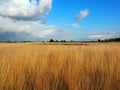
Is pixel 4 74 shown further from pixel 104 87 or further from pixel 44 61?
pixel 104 87

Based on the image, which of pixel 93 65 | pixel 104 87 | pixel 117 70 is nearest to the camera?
pixel 104 87

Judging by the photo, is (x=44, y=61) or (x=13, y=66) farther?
(x=44, y=61)

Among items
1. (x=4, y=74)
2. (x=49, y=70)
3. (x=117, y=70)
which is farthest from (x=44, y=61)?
(x=117, y=70)

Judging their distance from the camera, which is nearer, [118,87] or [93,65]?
[118,87]

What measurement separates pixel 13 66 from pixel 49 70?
0.55 metres

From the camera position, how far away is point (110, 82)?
2.77 meters

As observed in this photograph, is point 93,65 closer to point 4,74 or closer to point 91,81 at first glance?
point 91,81

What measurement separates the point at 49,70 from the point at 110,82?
916 millimetres

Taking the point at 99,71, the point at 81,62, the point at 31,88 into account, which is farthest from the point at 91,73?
the point at 31,88

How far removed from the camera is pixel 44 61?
138 inches

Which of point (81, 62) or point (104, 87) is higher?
point (81, 62)

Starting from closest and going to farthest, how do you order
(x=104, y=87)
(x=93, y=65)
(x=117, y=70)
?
1. (x=104, y=87)
2. (x=117, y=70)
3. (x=93, y=65)

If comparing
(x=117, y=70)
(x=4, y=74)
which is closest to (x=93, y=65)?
(x=117, y=70)

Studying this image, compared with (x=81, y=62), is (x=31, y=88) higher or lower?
lower
